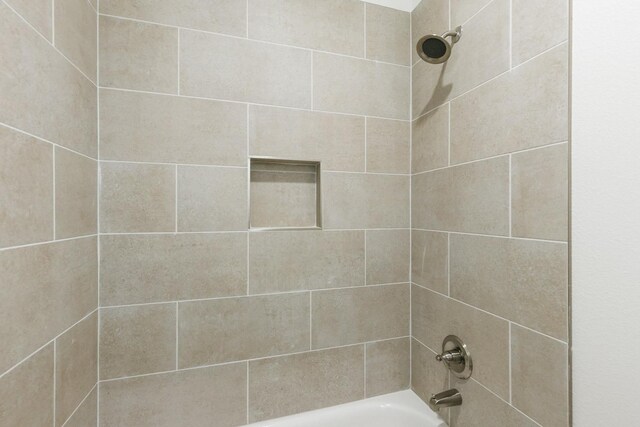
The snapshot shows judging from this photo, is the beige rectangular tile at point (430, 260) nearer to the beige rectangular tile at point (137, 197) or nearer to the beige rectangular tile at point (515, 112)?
the beige rectangular tile at point (515, 112)

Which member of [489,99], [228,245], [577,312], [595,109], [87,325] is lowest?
[87,325]

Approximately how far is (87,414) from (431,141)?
5.27ft

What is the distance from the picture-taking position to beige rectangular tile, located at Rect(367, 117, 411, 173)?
138 cm

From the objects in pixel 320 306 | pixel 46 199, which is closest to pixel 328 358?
pixel 320 306

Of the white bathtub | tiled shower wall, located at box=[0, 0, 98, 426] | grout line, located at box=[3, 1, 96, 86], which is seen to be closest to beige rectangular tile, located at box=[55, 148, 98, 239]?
tiled shower wall, located at box=[0, 0, 98, 426]

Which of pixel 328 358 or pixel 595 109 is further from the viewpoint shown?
pixel 328 358

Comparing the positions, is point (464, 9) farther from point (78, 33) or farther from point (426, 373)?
point (426, 373)

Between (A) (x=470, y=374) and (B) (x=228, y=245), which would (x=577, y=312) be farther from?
(B) (x=228, y=245)

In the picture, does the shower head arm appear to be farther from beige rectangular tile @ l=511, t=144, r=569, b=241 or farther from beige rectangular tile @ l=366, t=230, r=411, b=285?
beige rectangular tile @ l=366, t=230, r=411, b=285

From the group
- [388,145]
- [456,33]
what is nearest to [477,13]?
[456,33]

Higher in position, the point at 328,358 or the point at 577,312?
the point at 577,312

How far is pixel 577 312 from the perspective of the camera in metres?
0.75

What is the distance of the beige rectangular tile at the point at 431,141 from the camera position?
122 cm

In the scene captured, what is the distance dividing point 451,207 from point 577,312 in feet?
1.72
